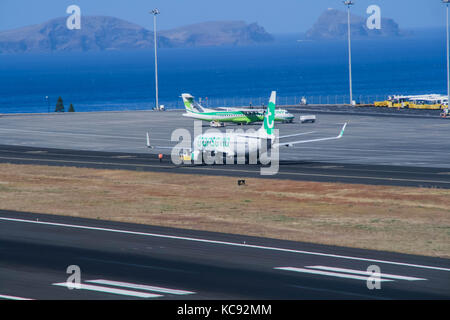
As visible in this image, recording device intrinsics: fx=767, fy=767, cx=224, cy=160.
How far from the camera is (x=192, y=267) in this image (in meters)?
40.9

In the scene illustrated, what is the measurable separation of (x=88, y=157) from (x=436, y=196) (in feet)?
160

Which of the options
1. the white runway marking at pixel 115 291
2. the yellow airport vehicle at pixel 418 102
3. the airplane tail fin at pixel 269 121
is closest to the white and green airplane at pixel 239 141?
the airplane tail fin at pixel 269 121

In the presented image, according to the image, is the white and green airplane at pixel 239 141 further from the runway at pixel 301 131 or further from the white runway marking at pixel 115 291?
the white runway marking at pixel 115 291

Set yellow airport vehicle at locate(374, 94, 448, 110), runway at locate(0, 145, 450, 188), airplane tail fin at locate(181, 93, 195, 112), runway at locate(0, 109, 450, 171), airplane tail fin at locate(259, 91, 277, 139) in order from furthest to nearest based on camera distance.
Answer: yellow airport vehicle at locate(374, 94, 448, 110) < airplane tail fin at locate(181, 93, 195, 112) < runway at locate(0, 109, 450, 171) < airplane tail fin at locate(259, 91, 277, 139) < runway at locate(0, 145, 450, 188)

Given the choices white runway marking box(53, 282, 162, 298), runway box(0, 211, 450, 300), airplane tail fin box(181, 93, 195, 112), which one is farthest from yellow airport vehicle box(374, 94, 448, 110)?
white runway marking box(53, 282, 162, 298)

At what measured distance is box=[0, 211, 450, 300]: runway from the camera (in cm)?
3572

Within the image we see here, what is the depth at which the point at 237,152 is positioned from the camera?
8694 cm

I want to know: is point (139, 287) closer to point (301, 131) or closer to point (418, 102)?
point (301, 131)

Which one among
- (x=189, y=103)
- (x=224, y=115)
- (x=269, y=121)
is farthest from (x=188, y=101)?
(x=269, y=121)

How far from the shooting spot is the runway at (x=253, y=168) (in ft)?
252

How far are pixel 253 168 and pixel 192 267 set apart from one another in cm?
4602

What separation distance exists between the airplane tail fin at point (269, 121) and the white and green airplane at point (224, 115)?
54384 millimetres

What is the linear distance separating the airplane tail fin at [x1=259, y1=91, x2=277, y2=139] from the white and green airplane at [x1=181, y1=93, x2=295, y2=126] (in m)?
54.4

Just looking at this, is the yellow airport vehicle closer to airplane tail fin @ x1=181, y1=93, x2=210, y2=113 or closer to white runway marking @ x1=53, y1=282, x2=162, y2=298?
airplane tail fin @ x1=181, y1=93, x2=210, y2=113
